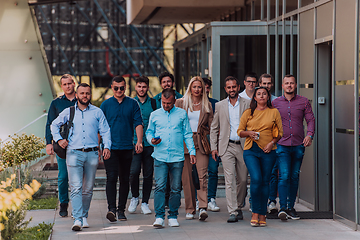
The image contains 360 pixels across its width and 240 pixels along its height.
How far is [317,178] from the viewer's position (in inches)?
279

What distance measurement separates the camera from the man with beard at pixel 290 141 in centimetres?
636

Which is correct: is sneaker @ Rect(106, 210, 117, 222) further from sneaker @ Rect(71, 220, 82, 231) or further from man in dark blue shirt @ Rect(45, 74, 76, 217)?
man in dark blue shirt @ Rect(45, 74, 76, 217)

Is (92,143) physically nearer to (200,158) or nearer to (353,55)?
(200,158)

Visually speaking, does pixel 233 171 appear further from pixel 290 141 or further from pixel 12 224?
pixel 12 224

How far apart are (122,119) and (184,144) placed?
2.59 feet

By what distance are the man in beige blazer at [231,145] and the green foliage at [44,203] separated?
2.67 m

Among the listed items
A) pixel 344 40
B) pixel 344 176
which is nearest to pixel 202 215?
pixel 344 176

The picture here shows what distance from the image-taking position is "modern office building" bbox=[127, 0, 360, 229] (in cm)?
595

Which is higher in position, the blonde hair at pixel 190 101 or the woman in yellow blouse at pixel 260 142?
the blonde hair at pixel 190 101

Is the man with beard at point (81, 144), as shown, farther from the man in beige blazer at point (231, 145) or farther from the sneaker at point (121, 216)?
the man in beige blazer at point (231, 145)

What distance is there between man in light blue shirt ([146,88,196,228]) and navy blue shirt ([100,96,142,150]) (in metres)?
0.42

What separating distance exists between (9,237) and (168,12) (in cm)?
1046

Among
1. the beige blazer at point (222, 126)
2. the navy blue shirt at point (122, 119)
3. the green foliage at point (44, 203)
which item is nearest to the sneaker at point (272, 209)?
the beige blazer at point (222, 126)

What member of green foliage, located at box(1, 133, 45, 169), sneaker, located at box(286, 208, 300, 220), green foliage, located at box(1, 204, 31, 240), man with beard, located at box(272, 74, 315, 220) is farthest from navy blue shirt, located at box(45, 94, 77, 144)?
sneaker, located at box(286, 208, 300, 220)
